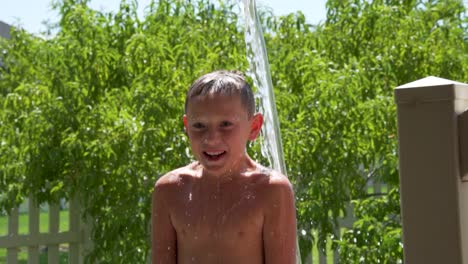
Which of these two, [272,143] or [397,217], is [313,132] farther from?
[272,143]

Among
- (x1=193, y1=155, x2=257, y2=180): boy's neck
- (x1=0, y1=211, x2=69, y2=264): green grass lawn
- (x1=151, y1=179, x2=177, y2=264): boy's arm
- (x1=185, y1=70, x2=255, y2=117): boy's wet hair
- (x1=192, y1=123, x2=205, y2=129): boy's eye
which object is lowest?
(x1=0, y1=211, x2=69, y2=264): green grass lawn

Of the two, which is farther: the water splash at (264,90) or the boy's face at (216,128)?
the water splash at (264,90)

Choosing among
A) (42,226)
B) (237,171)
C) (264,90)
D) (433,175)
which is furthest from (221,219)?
(42,226)

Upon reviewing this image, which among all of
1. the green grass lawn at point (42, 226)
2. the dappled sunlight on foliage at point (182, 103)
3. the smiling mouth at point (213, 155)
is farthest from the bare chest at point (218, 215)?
the green grass lawn at point (42, 226)

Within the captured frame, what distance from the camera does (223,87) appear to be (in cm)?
203

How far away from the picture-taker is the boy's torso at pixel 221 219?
2.04 meters

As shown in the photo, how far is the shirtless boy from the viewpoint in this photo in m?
2.02

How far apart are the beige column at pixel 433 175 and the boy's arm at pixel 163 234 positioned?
28.6 inches

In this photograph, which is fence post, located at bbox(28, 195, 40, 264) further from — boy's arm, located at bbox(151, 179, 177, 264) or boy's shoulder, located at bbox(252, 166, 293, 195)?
boy's shoulder, located at bbox(252, 166, 293, 195)

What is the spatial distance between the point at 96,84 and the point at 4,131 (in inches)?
23.5

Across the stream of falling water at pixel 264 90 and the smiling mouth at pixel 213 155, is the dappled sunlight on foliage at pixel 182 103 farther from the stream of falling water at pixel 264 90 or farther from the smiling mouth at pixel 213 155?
the smiling mouth at pixel 213 155

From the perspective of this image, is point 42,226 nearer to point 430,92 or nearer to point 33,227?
point 33,227

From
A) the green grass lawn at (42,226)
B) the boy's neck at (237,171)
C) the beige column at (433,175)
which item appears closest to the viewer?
the boy's neck at (237,171)

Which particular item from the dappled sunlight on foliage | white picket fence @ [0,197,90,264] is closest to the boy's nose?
the dappled sunlight on foliage
